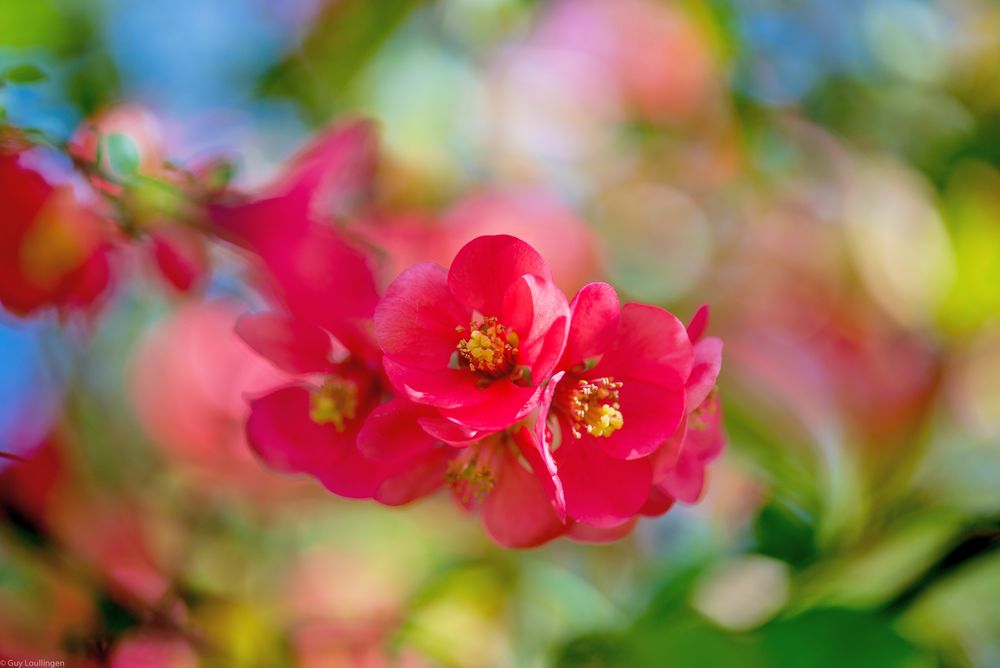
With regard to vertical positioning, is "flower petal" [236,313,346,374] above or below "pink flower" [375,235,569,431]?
below

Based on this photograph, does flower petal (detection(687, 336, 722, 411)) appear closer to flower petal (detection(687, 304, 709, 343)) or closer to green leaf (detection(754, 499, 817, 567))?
flower petal (detection(687, 304, 709, 343))

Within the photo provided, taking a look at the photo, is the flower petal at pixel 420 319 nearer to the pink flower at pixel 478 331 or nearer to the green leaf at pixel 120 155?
the pink flower at pixel 478 331

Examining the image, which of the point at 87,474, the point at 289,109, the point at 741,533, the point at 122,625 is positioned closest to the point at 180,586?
the point at 122,625

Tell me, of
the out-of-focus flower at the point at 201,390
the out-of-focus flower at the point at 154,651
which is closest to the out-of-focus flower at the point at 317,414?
the out-of-focus flower at the point at 154,651

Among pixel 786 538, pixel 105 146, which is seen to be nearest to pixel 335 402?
pixel 105 146

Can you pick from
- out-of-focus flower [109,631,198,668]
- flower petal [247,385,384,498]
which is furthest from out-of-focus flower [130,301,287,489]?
flower petal [247,385,384,498]

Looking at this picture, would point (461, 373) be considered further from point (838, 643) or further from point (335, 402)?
point (838, 643)

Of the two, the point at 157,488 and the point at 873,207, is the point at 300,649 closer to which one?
the point at 157,488
